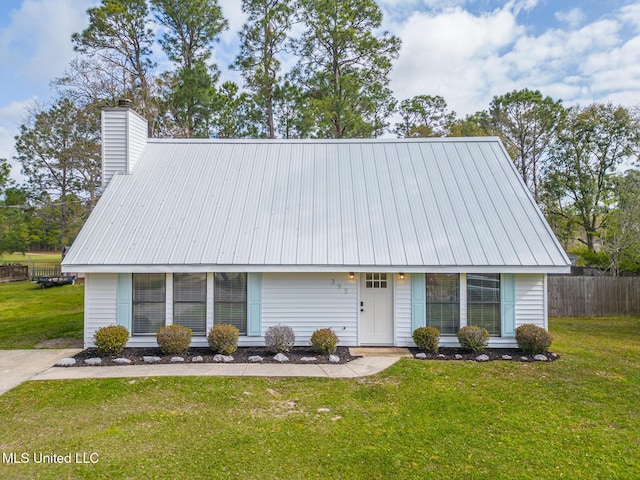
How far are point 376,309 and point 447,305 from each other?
1.75 m

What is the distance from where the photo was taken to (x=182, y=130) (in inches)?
846

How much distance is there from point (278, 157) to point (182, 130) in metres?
12.4

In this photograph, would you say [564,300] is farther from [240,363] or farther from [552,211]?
[240,363]

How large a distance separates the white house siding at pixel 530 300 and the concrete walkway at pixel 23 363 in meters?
10.9

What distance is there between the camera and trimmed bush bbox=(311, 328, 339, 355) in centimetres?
832

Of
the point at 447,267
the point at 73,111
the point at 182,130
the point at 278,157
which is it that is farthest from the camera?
the point at 73,111

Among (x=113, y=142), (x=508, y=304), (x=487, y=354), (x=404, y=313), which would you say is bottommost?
(x=487, y=354)

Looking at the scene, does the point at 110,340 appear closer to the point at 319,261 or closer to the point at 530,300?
the point at 319,261

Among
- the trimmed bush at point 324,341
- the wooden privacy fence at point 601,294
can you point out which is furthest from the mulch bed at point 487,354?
the wooden privacy fence at point 601,294

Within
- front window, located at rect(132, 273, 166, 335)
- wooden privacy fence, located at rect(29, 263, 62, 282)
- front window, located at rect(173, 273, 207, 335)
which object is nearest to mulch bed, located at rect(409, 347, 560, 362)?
front window, located at rect(173, 273, 207, 335)

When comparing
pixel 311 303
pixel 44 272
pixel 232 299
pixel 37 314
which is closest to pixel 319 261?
pixel 311 303

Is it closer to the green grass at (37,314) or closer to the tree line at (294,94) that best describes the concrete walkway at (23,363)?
the green grass at (37,314)

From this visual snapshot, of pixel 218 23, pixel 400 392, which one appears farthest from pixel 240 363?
pixel 218 23

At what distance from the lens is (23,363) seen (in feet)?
26.4
